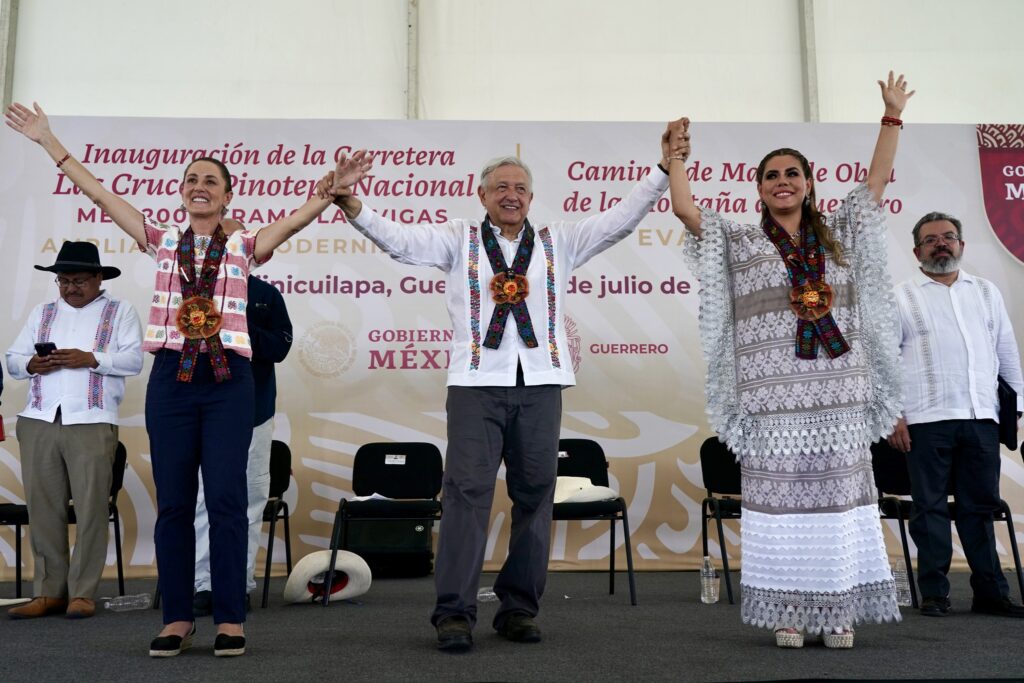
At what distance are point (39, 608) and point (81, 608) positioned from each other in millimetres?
186

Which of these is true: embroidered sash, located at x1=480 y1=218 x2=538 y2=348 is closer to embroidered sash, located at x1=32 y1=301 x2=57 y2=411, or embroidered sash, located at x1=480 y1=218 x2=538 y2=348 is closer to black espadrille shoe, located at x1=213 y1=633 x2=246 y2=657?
black espadrille shoe, located at x1=213 y1=633 x2=246 y2=657

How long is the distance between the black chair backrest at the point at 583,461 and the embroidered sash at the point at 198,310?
2.64m

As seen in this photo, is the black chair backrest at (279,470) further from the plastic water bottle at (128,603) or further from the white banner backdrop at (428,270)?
the plastic water bottle at (128,603)

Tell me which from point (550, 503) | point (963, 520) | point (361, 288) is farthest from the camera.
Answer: point (361, 288)

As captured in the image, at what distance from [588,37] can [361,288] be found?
8.31ft

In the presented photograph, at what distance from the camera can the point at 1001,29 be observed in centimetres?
665

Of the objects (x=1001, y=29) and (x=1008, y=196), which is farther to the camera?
(x=1001, y=29)

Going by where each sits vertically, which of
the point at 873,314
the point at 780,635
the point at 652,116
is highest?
the point at 652,116

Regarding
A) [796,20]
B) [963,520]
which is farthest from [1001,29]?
[963,520]

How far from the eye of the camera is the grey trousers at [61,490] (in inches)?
158

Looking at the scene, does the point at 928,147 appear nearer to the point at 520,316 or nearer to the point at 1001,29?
the point at 1001,29

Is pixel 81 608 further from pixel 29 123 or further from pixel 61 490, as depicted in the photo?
pixel 29 123

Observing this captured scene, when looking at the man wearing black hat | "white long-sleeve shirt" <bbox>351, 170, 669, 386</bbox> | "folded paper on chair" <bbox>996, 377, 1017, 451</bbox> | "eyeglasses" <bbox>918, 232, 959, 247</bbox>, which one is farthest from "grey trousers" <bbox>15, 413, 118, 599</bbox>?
"folded paper on chair" <bbox>996, 377, 1017, 451</bbox>

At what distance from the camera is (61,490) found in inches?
160
